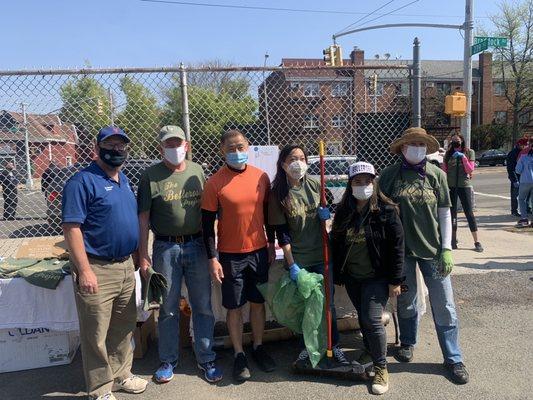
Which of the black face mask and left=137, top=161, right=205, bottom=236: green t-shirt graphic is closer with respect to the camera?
the black face mask

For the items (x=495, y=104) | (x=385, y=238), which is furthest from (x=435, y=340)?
(x=495, y=104)

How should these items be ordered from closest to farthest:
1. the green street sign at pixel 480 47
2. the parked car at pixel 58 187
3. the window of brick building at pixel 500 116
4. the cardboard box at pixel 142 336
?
the cardboard box at pixel 142 336
the parked car at pixel 58 187
the green street sign at pixel 480 47
the window of brick building at pixel 500 116

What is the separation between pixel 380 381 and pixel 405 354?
1.79 feet

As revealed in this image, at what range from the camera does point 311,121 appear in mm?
5715

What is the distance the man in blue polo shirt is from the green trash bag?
44.9 inches

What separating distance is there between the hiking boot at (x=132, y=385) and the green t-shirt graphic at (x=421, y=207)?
7.75ft

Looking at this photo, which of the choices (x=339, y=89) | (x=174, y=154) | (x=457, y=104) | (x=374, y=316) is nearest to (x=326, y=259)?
(x=374, y=316)

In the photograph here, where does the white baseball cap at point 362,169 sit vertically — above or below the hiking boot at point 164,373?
above

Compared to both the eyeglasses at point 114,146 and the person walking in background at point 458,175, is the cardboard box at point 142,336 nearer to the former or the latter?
the eyeglasses at point 114,146

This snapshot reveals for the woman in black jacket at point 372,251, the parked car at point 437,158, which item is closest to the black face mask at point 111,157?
the woman in black jacket at point 372,251

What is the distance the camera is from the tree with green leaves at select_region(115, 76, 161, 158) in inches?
192

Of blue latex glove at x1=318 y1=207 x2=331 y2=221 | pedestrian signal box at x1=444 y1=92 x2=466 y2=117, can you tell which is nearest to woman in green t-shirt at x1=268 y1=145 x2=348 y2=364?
blue latex glove at x1=318 y1=207 x2=331 y2=221

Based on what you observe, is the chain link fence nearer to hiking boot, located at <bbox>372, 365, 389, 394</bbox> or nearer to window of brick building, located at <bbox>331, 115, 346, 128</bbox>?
window of brick building, located at <bbox>331, 115, 346, 128</bbox>

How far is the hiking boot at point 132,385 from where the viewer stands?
3439 mm
